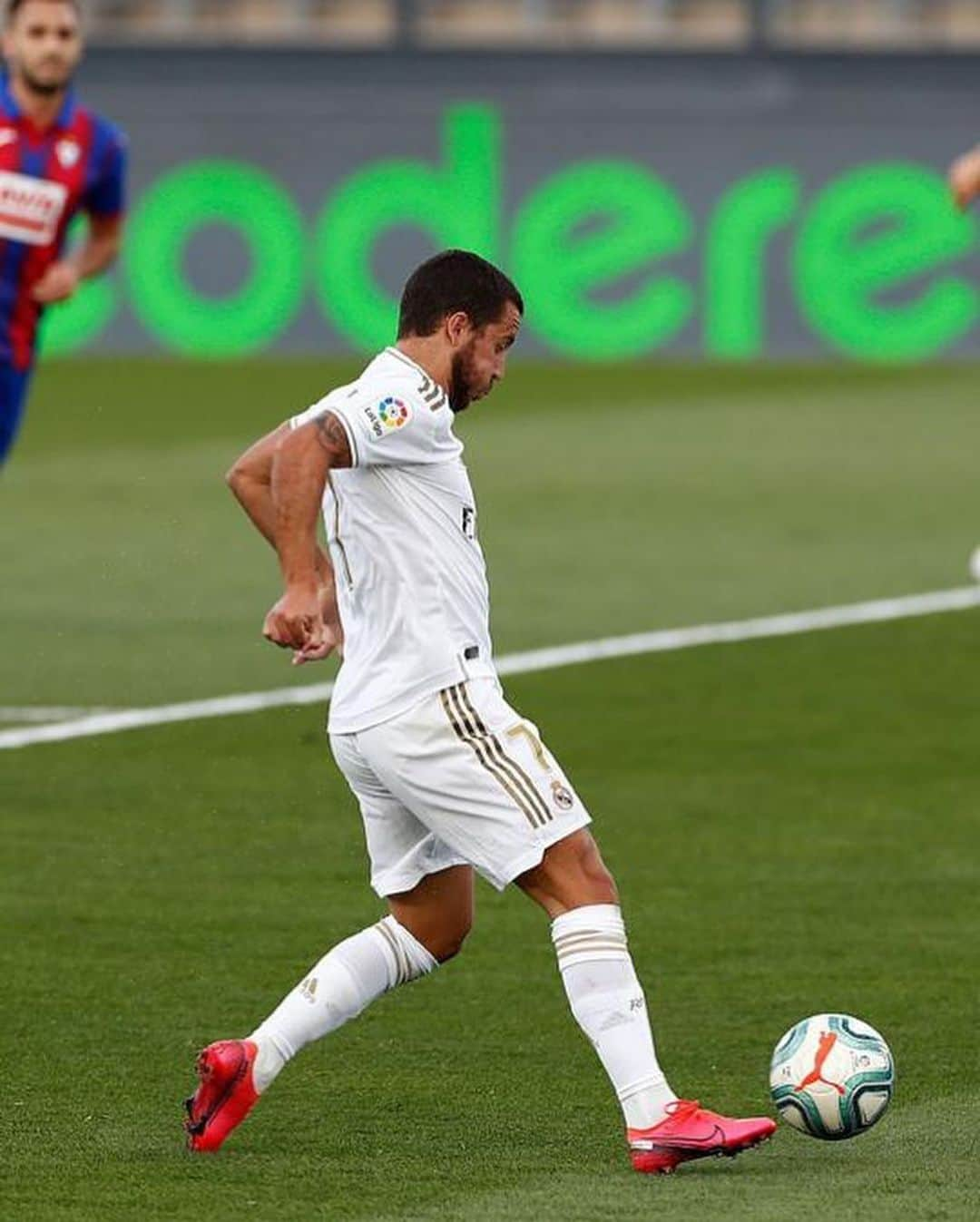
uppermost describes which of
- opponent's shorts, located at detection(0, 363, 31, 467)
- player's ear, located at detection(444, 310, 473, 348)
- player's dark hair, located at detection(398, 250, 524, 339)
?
player's dark hair, located at detection(398, 250, 524, 339)

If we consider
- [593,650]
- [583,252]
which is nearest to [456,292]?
[593,650]

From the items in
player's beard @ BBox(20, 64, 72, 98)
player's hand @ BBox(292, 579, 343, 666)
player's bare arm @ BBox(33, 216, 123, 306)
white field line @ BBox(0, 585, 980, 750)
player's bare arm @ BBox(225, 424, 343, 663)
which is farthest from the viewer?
player's bare arm @ BBox(33, 216, 123, 306)

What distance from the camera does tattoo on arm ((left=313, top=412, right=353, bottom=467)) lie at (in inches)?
228

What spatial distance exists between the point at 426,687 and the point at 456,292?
711 millimetres

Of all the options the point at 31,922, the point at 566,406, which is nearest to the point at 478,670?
the point at 31,922

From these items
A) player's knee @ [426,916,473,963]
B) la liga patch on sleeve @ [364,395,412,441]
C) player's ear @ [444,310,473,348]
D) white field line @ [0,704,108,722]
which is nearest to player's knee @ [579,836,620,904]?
player's knee @ [426,916,473,963]

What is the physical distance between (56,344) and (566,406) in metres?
6.22

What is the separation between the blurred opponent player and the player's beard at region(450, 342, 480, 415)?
17.7 ft

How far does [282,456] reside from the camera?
5812 millimetres

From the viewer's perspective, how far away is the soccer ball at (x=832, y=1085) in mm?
5965

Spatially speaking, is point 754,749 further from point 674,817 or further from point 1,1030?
point 1,1030

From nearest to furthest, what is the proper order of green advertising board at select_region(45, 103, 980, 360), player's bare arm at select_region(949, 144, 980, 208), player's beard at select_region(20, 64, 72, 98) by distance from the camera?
1. player's bare arm at select_region(949, 144, 980, 208)
2. player's beard at select_region(20, 64, 72, 98)
3. green advertising board at select_region(45, 103, 980, 360)

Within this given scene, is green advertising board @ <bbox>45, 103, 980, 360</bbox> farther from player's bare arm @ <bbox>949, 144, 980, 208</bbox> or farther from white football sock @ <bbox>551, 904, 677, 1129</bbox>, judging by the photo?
white football sock @ <bbox>551, 904, 677, 1129</bbox>

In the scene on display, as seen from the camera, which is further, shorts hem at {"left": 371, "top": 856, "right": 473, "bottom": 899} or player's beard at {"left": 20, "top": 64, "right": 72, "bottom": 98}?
player's beard at {"left": 20, "top": 64, "right": 72, "bottom": 98}
